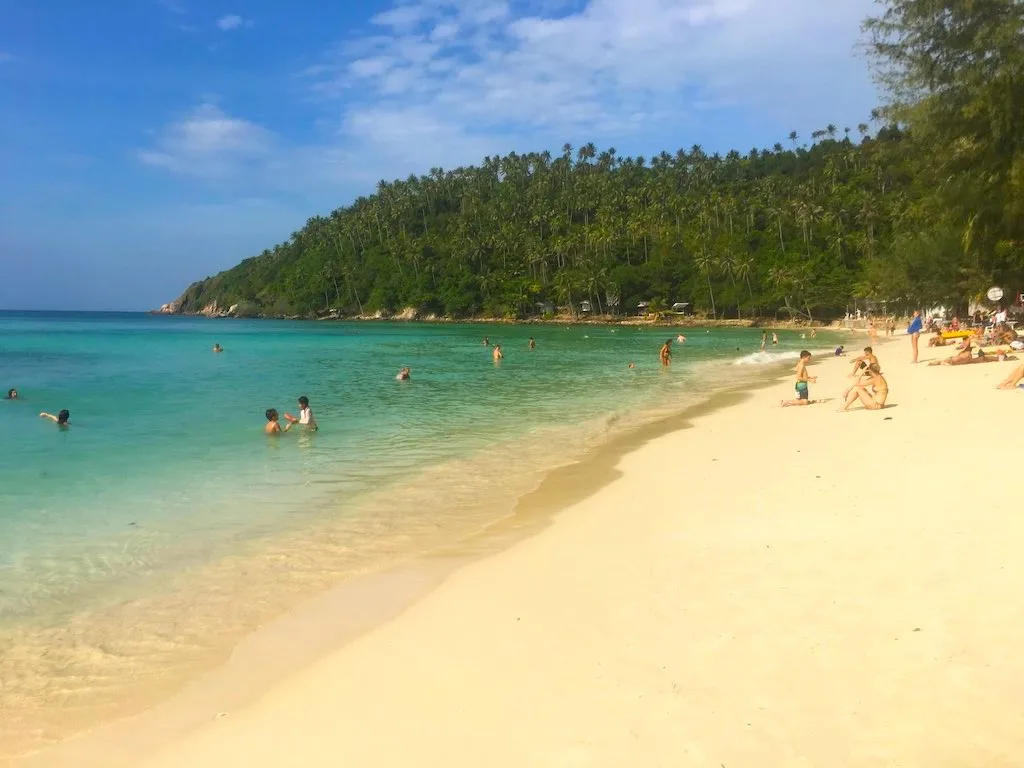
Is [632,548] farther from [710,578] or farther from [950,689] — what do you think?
[950,689]

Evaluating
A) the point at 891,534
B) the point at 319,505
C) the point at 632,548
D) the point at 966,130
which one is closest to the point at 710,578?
the point at 632,548

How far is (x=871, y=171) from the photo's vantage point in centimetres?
11744

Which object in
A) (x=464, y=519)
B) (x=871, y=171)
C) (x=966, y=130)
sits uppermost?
(x=871, y=171)

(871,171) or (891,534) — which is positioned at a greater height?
(871,171)

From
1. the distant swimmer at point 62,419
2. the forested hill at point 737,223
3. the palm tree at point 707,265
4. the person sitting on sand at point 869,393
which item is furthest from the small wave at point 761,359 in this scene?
the palm tree at point 707,265

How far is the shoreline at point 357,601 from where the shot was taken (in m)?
4.86

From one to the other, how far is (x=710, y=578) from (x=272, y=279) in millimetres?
200212

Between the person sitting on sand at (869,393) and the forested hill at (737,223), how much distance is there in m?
9.06

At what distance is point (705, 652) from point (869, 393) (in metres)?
12.7

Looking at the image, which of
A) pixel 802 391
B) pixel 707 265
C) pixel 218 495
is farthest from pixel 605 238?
pixel 218 495

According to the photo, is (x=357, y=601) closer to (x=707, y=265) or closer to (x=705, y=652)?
(x=705, y=652)

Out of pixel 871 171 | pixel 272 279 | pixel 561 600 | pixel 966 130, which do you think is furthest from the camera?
pixel 272 279

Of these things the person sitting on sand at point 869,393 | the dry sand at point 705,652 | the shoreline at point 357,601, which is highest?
the person sitting on sand at point 869,393

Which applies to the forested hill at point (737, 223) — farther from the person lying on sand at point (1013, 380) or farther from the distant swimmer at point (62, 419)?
the distant swimmer at point (62, 419)
